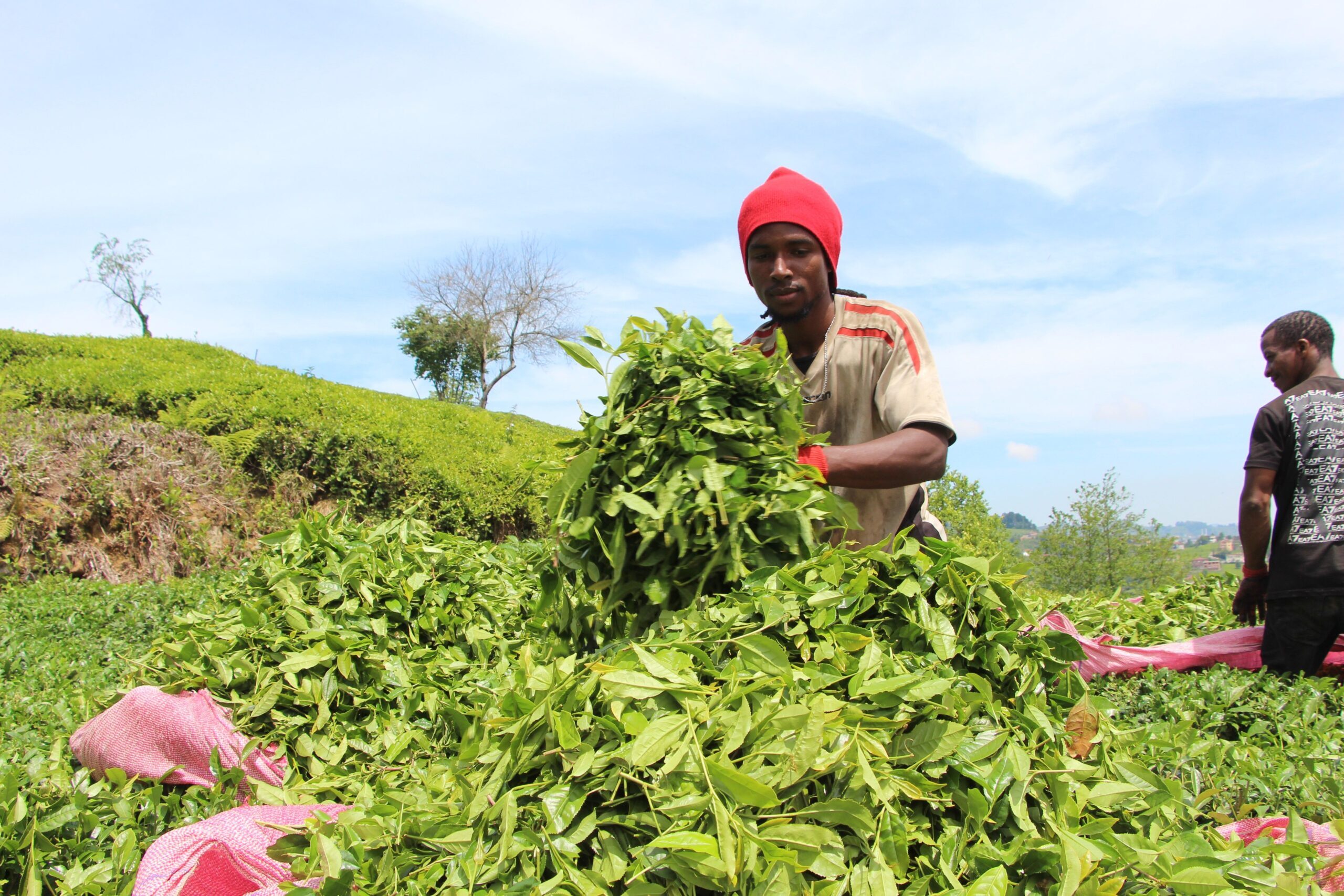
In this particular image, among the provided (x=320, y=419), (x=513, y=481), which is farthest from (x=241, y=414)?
(x=513, y=481)

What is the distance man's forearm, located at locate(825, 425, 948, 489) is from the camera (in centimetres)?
199

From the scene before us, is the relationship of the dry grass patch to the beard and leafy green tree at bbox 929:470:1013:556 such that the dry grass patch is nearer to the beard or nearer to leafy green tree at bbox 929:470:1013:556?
the beard

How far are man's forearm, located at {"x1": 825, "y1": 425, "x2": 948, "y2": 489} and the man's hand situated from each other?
96.6 inches

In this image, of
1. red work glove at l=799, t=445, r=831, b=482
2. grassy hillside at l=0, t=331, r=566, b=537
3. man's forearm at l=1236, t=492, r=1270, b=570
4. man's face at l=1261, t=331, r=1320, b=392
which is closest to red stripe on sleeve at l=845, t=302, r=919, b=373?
red work glove at l=799, t=445, r=831, b=482

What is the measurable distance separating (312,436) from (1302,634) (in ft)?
23.1

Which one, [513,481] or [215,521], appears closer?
[215,521]

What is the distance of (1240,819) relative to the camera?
6.33 ft

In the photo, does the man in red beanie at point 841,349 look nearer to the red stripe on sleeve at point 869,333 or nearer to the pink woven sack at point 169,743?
the red stripe on sleeve at point 869,333

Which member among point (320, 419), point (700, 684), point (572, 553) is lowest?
point (700, 684)

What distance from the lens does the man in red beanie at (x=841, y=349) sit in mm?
2211

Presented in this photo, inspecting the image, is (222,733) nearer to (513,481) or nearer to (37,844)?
(37,844)

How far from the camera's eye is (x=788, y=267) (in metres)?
2.32

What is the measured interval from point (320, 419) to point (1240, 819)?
703 cm

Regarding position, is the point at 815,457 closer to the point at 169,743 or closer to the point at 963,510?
the point at 169,743
